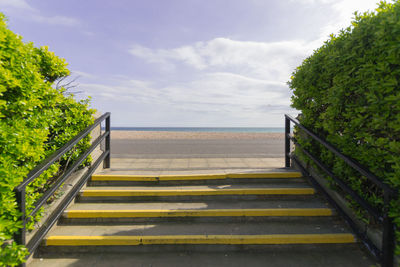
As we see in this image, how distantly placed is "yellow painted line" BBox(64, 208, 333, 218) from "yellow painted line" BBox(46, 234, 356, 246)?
0.40 m

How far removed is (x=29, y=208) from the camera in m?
2.36

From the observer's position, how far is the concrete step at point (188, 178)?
12.8ft

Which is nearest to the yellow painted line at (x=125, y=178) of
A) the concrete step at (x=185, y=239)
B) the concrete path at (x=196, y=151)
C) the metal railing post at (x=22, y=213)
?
the concrete step at (x=185, y=239)

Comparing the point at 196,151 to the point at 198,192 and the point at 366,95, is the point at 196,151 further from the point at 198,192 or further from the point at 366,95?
the point at 366,95

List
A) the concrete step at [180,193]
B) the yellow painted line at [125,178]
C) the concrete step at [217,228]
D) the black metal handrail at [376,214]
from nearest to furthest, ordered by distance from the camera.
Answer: the black metal handrail at [376,214] → the concrete step at [217,228] → the concrete step at [180,193] → the yellow painted line at [125,178]

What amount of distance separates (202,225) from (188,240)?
1.22 ft

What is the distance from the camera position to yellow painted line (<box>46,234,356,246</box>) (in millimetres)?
2686

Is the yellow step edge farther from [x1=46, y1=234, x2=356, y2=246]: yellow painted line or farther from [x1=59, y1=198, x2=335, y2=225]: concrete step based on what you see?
[x1=46, y1=234, x2=356, y2=246]: yellow painted line

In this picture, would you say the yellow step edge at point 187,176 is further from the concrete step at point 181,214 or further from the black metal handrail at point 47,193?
the concrete step at point 181,214

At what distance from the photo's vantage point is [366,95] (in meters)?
2.33

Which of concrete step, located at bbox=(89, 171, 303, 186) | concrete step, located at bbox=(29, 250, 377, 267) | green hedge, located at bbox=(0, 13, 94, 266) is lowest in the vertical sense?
concrete step, located at bbox=(29, 250, 377, 267)

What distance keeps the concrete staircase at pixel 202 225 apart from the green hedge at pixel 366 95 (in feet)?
2.25

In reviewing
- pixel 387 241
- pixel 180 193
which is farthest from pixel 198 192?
pixel 387 241

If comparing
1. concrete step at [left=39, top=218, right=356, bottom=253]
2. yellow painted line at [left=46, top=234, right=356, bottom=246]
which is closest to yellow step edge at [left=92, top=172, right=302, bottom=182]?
concrete step at [left=39, top=218, right=356, bottom=253]
